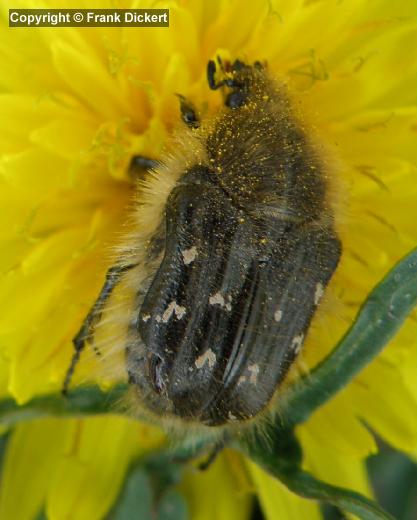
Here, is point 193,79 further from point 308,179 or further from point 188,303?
point 188,303

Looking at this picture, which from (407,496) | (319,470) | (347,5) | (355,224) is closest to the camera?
(347,5)

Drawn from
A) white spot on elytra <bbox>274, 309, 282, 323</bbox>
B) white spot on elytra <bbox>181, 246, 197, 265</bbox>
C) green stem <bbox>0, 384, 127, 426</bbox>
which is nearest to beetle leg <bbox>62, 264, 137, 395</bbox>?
green stem <bbox>0, 384, 127, 426</bbox>

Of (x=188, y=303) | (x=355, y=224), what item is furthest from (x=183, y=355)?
(x=355, y=224)

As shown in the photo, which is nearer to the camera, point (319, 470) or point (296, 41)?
point (296, 41)

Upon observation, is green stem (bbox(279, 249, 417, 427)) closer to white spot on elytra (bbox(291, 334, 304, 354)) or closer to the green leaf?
white spot on elytra (bbox(291, 334, 304, 354))

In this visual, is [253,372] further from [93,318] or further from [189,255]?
[93,318]

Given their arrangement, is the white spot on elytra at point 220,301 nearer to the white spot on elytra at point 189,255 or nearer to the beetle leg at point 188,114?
the white spot on elytra at point 189,255

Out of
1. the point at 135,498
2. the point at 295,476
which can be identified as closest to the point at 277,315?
the point at 295,476
